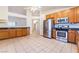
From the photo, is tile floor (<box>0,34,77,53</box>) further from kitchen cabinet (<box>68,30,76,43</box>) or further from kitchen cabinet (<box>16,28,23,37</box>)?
kitchen cabinet (<box>16,28,23,37</box>)

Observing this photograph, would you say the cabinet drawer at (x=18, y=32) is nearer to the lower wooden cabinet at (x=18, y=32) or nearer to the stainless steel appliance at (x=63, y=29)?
the lower wooden cabinet at (x=18, y=32)

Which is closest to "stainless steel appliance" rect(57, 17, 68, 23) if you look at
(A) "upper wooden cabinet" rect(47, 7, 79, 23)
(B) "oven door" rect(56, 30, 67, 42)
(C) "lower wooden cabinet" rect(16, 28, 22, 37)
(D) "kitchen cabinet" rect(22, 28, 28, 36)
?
(A) "upper wooden cabinet" rect(47, 7, 79, 23)

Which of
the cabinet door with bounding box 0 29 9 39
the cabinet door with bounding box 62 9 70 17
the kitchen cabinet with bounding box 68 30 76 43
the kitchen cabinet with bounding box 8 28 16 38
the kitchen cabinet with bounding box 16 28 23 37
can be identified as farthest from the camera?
the kitchen cabinet with bounding box 16 28 23 37

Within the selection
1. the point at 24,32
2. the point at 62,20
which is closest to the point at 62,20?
the point at 62,20

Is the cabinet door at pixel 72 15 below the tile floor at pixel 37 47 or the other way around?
the other way around

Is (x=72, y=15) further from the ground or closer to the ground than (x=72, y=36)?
further from the ground

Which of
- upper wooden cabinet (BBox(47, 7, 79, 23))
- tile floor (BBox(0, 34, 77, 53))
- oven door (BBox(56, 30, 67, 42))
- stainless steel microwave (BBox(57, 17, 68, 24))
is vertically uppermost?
upper wooden cabinet (BBox(47, 7, 79, 23))

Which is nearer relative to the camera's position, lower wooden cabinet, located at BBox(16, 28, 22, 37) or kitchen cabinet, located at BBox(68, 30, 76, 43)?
kitchen cabinet, located at BBox(68, 30, 76, 43)

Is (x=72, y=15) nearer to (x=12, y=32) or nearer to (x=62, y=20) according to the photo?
(x=62, y=20)

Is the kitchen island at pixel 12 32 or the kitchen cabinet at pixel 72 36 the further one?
the kitchen island at pixel 12 32

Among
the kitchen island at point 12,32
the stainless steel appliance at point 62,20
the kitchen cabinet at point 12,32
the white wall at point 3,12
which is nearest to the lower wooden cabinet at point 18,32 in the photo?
the kitchen island at point 12,32

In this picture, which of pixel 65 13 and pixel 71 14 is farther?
pixel 65 13

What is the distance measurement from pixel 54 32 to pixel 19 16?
579cm
